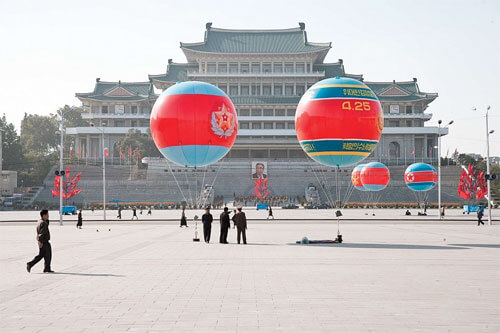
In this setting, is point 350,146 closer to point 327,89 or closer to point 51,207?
point 327,89

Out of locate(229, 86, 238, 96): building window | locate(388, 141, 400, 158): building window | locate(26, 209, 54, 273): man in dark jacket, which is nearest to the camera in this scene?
locate(26, 209, 54, 273): man in dark jacket

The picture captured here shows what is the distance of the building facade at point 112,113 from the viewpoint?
88.6 metres

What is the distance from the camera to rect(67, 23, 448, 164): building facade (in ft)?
279

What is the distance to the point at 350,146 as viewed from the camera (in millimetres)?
20297

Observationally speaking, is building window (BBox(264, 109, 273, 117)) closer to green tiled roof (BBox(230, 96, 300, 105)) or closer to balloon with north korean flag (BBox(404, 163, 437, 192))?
green tiled roof (BBox(230, 96, 300, 105))

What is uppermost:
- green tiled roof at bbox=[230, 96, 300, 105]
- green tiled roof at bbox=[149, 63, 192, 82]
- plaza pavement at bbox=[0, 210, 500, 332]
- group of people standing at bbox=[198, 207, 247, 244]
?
green tiled roof at bbox=[149, 63, 192, 82]

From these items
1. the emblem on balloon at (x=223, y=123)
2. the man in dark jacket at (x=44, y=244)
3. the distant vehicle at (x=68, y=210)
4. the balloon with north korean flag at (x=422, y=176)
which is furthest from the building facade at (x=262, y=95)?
the man in dark jacket at (x=44, y=244)

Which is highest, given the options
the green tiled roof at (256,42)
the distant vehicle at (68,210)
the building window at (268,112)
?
the green tiled roof at (256,42)

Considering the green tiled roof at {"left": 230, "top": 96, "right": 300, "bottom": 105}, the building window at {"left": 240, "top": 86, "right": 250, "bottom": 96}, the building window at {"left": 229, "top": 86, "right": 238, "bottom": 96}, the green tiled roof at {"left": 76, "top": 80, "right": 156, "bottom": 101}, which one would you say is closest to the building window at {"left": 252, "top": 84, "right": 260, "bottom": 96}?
the building window at {"left": 240, "top": 86, "right": 250, "bottom": 96}

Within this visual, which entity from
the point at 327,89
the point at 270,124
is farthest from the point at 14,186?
the point at 327,89

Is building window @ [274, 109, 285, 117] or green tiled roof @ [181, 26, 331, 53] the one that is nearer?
green tiled roof @ [181, 26, 331, 53]

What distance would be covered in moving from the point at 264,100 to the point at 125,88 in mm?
22752

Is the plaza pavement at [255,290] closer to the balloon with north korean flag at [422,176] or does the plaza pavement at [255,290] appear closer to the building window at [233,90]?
the balloon with north korean flag at [422,176]

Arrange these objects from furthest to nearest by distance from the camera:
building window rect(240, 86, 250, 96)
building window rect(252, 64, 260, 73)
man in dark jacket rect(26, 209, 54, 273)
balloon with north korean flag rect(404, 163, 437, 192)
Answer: building window rect(240, 86, 250, 96) → building window rect(252, 64, 260, 73) → balloon with north korean flag rect(404, 163, 437, 192) → man in dark jacket rect(26, 209, 54, 273)
